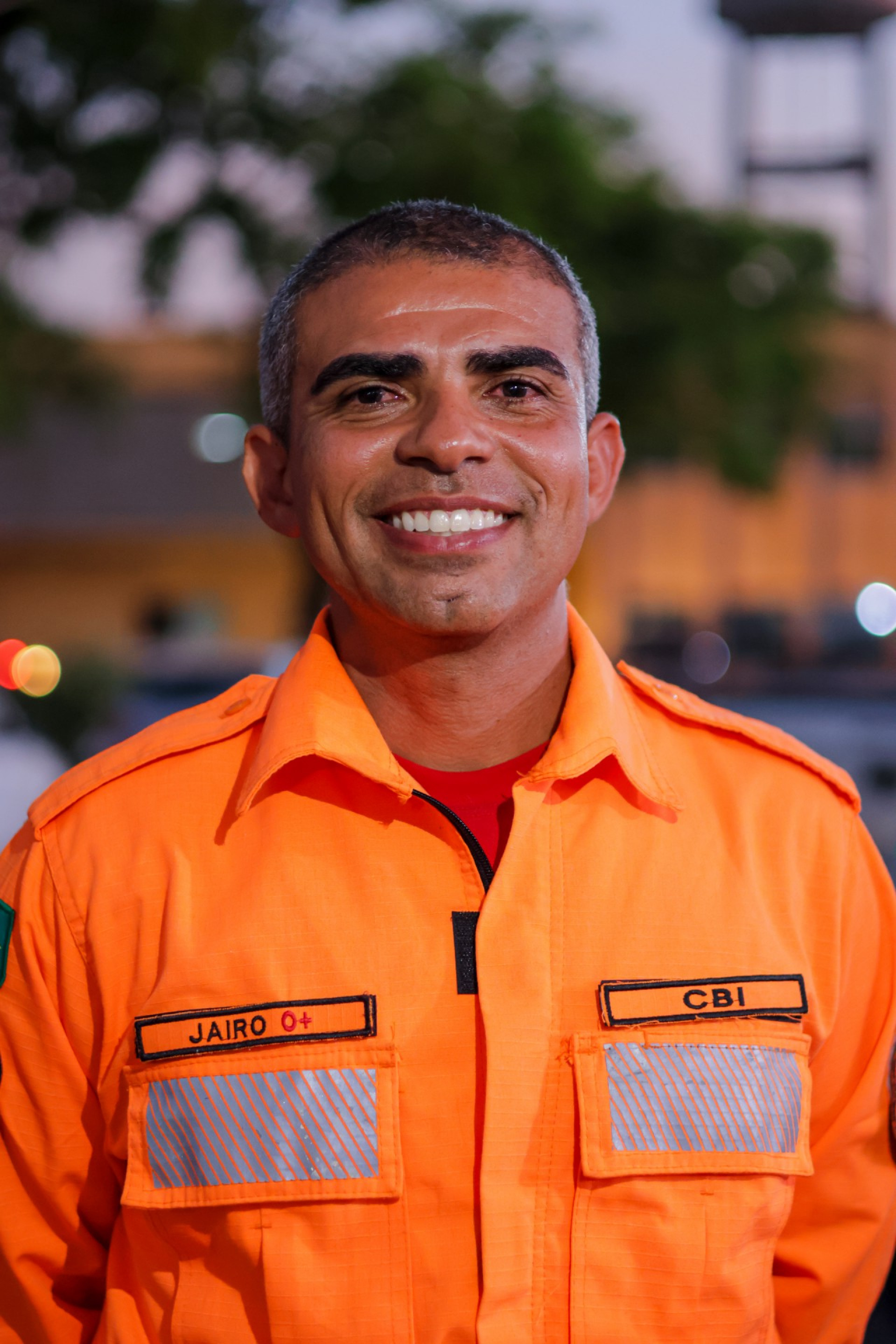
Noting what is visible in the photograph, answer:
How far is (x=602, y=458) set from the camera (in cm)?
221

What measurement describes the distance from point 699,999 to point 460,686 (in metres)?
0.54

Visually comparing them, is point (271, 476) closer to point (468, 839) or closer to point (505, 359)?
point (505, 359)

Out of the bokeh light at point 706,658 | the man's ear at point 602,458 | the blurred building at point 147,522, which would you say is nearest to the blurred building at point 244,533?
the blurred building at point 147,522

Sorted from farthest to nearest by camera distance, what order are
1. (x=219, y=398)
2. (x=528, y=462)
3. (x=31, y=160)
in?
(x=219, y=398), (x=31, y=160), (x=528, y=462)

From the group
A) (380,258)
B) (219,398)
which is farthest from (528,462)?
(219,398)

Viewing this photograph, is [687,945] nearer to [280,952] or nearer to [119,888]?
[280,952]

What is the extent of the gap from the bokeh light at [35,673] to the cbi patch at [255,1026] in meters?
10.8

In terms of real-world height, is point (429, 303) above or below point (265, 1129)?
above

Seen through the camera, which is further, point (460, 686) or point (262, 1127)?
point (460, 686)

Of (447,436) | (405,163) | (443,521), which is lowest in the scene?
(443,521)

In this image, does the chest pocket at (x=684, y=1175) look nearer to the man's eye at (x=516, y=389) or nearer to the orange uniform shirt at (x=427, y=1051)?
the orange uniform shirt at (x=427, y=1051)

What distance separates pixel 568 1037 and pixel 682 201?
12332mm

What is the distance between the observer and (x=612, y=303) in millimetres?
12672

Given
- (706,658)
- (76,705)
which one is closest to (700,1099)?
(76,705)
